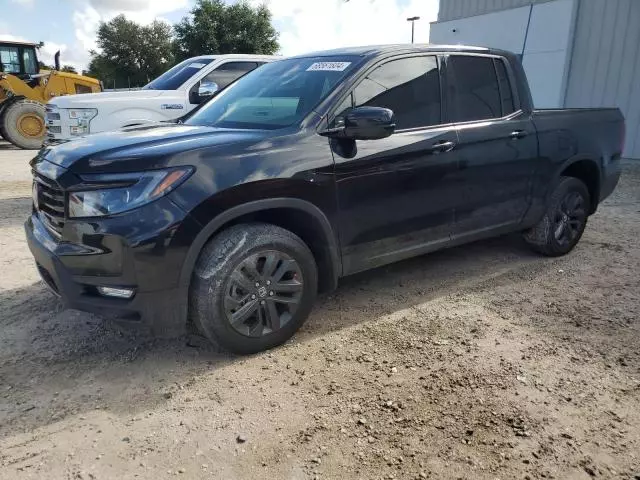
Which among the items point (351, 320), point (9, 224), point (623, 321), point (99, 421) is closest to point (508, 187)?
point (623, 321)

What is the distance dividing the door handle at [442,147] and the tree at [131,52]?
56.8 m

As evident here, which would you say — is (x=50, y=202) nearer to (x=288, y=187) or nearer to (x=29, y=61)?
(x=288, y=187)

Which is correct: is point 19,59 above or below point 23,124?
above

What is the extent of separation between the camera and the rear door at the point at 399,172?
338cm

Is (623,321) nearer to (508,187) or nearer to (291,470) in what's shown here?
(508,187)

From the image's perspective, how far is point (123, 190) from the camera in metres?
2.71

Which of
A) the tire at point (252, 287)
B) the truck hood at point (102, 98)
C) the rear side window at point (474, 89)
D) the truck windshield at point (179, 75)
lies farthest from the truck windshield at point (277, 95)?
the truck windshield at point (179, 75)

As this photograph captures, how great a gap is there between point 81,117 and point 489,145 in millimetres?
5889

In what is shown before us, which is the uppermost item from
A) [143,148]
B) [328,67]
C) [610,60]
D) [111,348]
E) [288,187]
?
[610,60]

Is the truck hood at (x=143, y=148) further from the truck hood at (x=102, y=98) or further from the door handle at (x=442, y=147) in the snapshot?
the truck hood at (x=102, y=98)

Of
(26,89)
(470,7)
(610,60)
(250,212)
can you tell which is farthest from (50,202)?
(470,7)

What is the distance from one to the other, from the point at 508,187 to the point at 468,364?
184 cm

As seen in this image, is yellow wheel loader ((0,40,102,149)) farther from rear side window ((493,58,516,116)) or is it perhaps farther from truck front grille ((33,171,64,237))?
rear side window ((493,58,516,116))

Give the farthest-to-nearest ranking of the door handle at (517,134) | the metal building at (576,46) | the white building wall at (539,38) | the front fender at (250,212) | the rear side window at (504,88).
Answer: the white building wall at (539,38), the metal building at (576,46), the rear side window at (504,88), the door handle at (517,134), the front fender at (250,212)
